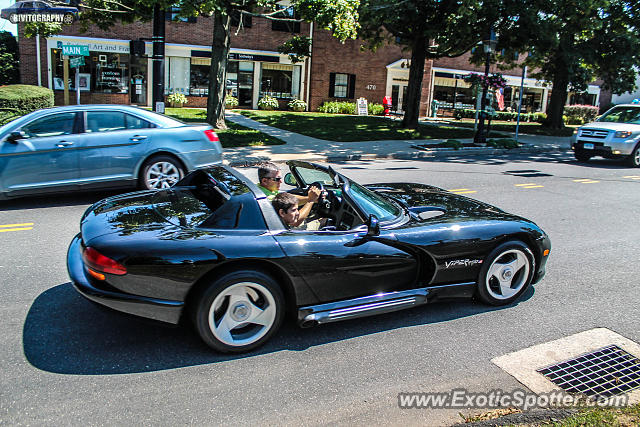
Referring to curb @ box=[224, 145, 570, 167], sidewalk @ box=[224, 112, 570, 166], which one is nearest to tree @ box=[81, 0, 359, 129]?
sidewalk @ box=[224, 112, 570, 166]

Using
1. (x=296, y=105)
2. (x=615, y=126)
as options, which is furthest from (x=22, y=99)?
(x=615, y=126)

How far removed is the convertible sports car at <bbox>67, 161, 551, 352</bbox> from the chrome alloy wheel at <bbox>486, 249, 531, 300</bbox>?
0.01m

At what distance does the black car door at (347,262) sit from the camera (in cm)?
383

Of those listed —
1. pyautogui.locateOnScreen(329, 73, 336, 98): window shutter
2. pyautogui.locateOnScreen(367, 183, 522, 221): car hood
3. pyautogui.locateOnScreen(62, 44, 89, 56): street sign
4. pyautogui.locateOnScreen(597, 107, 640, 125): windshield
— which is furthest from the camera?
pyautogui.locateOnScreen(329, 73, 336, 98): window shutter

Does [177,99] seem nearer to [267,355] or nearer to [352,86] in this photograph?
[352,86]

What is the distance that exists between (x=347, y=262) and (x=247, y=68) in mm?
27771

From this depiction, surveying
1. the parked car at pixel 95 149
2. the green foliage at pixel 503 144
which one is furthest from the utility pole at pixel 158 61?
the green foliage at pixel 503 144

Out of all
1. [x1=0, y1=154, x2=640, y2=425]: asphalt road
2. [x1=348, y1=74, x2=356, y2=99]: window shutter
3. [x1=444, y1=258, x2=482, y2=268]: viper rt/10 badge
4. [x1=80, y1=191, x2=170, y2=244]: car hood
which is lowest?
[x1=0, y1=154, x2=640, y2=425]: asphalt road

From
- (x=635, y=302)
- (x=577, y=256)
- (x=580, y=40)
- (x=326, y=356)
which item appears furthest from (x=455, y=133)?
(x=326, y=356)

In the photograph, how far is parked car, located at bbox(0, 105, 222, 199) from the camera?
23.9 ft

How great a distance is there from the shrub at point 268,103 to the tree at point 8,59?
1248 cm

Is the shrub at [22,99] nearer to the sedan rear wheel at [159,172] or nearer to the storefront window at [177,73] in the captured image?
the storefront window at [177,73]

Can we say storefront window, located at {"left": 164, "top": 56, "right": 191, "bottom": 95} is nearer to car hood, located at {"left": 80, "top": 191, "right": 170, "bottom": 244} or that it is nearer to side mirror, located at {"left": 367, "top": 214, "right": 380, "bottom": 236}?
car hood, located at {"left": 80, "top": 191, "right": 170, "bottom": 244}

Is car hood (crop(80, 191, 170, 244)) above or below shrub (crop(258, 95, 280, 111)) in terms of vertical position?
below
